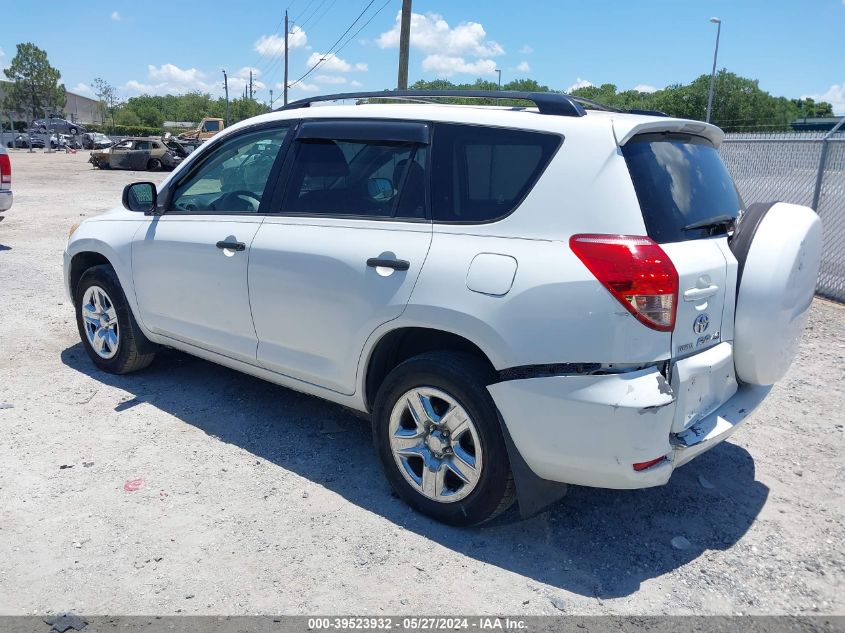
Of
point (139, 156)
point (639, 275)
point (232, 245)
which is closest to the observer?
point (639, 275)

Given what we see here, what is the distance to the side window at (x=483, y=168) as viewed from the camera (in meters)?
3.02

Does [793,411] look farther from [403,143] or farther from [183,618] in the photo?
[183,618]

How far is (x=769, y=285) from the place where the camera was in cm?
307

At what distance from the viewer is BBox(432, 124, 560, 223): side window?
3021 millimetres

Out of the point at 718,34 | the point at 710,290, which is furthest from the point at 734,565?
the point at 718,34

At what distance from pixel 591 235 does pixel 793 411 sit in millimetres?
2965

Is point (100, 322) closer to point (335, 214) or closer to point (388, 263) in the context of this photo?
point (335, 214)

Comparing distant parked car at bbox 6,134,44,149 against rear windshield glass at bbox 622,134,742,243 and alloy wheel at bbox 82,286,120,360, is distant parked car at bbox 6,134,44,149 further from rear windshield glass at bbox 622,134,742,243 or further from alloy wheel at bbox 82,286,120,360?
rear windshield glass at bbox 622,134,742,243

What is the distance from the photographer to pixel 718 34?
149 feet

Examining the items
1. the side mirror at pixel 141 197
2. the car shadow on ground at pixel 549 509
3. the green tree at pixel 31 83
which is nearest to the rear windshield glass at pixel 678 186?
the car shadow on ground at pixel 549 509

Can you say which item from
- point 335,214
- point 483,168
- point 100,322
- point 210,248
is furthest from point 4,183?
point 483,168

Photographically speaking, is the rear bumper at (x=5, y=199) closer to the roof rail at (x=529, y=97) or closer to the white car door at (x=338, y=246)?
the white car door at (x=338, y=246)

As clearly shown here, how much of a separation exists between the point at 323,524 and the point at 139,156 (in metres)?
30.5

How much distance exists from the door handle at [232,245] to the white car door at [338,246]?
0.11 meters
